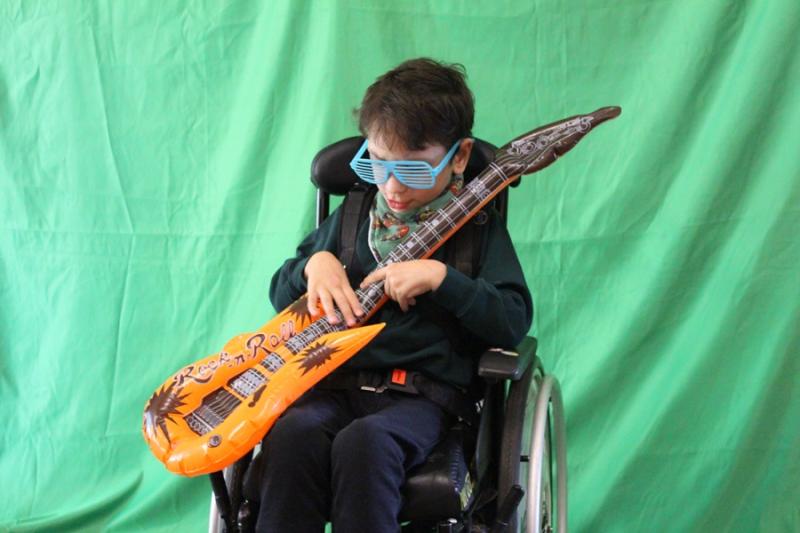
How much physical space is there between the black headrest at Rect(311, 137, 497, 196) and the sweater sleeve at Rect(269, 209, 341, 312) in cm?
7

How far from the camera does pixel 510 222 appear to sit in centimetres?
240

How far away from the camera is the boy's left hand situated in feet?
5.18

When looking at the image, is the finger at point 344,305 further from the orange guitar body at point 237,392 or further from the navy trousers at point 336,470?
the navy trousers at point 336,470

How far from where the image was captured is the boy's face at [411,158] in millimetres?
1655

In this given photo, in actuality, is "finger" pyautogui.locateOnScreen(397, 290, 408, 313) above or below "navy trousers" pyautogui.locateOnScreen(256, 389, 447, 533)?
above

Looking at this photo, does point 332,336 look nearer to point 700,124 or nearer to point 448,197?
point 448,197

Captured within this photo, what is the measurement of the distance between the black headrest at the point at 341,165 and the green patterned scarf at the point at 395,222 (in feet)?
0.29

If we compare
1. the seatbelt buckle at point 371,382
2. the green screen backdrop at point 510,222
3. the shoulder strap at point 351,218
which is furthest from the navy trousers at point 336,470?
the green screen backdrop at point 510,222

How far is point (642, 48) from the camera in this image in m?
2.31

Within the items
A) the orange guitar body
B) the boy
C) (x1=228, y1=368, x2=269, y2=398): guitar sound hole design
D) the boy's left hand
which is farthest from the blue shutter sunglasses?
(x1=228, y1=368, x2=269, y2=398): guitar sound hole design

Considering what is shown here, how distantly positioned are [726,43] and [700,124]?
0.61 feet

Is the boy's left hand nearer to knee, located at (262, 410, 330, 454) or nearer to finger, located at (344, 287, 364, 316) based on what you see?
finger, located at (344, 287, 364, 316)

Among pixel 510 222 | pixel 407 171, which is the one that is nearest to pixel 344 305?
pixel 407 171

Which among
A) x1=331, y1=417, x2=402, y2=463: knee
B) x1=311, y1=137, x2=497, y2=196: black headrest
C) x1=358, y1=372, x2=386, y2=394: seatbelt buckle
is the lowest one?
x1=331, y1=417, x2=402, y2=463: knee
